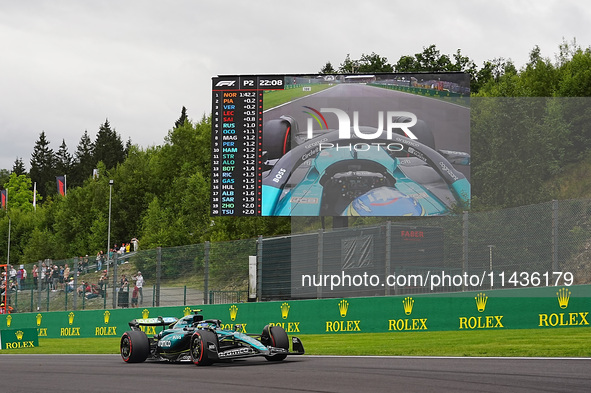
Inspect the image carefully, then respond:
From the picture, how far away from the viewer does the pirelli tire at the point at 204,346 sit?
13336 millimetres

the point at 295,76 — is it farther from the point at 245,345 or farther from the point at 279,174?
the point at 245,345

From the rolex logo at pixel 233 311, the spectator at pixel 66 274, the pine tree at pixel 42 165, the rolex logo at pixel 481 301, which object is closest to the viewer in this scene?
the rolex logo at pixel 481 301

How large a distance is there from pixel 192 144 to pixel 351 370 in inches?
2586

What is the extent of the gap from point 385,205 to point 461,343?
12495 millimetres

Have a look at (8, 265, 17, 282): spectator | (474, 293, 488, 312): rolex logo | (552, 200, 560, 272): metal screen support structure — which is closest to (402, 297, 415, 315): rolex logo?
(474, 293, 488, 312): rolex logo

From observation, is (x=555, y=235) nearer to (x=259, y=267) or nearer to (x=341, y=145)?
(x=259, y=267)

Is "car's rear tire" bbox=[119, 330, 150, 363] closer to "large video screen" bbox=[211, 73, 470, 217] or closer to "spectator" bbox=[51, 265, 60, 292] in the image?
"large video screen" bbox=[211, 73, 470, 217]

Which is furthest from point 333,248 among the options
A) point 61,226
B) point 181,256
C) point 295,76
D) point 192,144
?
point 61,226

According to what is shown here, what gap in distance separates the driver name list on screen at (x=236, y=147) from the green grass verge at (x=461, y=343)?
8.19 meters

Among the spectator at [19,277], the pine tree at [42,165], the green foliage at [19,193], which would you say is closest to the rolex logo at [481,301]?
the spectator at [19,277]

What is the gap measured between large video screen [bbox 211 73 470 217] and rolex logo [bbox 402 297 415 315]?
8252 mm

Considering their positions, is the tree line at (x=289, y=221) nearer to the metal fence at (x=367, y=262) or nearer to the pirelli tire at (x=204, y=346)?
the metal fence at (x=367, y=262)

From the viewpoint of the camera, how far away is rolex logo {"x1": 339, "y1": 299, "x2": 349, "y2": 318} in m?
21.2

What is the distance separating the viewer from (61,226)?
78.6m
